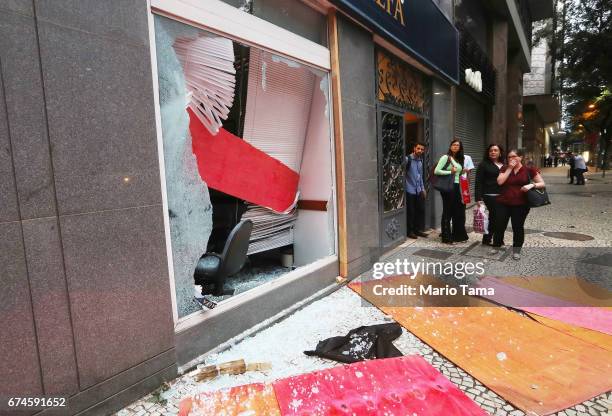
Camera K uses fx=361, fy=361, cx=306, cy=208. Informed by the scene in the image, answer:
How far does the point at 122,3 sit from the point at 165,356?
2.34 m

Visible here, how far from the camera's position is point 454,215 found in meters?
6.41

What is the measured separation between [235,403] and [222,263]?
1188mm

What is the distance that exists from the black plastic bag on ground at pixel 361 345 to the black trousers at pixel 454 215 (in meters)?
3.59

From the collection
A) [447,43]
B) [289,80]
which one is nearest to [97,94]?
[289,80]

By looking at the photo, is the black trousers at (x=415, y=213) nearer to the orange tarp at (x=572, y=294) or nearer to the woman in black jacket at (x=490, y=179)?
the woman in black jacket at (x=490, y=179)

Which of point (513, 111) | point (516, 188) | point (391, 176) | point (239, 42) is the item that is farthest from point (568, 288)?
point (513, 111)

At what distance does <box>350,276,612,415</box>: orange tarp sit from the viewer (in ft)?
7.80

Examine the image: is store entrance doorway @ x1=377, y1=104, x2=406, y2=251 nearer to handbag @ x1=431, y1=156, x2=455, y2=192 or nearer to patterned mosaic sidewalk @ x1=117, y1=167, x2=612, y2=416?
patterned mosaic sidewalk @ x1=117, y1=167, x2=612, y2=416

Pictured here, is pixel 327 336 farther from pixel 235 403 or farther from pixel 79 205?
pixel 79 205

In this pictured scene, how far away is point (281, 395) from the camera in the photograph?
2396 millimetres

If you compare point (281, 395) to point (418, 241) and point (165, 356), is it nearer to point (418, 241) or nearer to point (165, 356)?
point (165, 356)

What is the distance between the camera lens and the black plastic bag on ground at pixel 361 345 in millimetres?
2857

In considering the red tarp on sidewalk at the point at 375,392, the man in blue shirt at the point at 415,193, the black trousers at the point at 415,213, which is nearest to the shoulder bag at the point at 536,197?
the man in blue shirt at the point at 415,193

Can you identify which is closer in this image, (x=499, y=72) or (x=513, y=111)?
A: (x=499, y=72)
